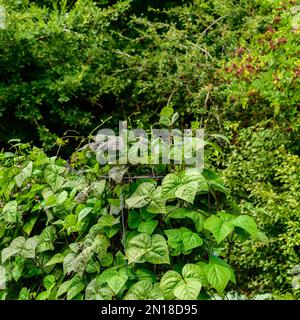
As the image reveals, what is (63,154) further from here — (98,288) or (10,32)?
(98,288)

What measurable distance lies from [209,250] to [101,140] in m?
0.61

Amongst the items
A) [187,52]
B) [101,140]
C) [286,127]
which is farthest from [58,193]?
[187,52]

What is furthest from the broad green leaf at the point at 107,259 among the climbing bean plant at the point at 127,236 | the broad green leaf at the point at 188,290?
the broad green leaf at the point at 188,290

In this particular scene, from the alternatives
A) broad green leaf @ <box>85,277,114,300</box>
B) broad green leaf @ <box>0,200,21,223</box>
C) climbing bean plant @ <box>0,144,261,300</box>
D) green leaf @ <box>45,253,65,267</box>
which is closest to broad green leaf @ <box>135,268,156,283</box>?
climbing bean plant @ <box>0,144,261,300</box>

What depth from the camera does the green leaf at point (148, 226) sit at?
2.29 metres

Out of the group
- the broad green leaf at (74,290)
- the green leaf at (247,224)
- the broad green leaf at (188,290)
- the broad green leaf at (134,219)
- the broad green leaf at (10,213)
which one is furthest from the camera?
the broad green leaf at (10,213)

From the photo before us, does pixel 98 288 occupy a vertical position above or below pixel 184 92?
above

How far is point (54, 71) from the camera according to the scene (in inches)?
291

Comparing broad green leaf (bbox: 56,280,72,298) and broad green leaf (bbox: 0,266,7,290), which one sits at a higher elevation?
broad green leaf (bbox: 56,280,72,298)

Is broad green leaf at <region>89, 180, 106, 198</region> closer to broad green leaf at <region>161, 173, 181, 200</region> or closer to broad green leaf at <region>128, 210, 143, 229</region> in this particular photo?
broad green leaf at <region>128, 210, 143, 229</region>

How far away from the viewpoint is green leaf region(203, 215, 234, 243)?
220 cm

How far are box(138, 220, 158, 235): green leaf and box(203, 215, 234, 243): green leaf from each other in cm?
19

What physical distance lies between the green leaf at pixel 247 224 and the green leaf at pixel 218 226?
0.03 m

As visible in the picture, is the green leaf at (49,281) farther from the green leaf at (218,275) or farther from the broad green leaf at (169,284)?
the green leaf at (218,275)
